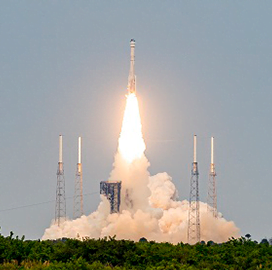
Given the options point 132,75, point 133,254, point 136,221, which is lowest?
point 133,254

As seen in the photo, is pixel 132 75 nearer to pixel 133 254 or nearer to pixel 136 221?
pixel 136 221

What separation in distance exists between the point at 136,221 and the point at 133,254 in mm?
71354

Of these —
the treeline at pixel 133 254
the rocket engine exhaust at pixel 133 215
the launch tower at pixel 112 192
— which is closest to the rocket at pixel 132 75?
the rocket engine exhaust at pixel 133 215

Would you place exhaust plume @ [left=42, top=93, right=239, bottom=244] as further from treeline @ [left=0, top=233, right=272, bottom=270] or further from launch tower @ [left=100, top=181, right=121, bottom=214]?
treeline @ [left=0, top=233, right=272, bottom=270]

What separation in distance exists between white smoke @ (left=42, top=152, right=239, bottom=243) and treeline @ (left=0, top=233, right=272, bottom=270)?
216 ft

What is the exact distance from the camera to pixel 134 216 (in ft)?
463

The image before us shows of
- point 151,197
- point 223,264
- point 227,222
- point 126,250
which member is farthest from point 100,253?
point 151,197

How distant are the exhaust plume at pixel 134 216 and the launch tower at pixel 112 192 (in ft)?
2.53

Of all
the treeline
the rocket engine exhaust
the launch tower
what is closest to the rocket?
the rocket engine exhaust

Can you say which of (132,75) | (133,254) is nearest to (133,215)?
(132,75)

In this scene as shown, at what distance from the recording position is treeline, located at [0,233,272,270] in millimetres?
65000

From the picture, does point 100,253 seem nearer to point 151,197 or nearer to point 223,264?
point 223,264

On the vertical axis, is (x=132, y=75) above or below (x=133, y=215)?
above

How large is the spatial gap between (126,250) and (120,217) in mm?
70100
